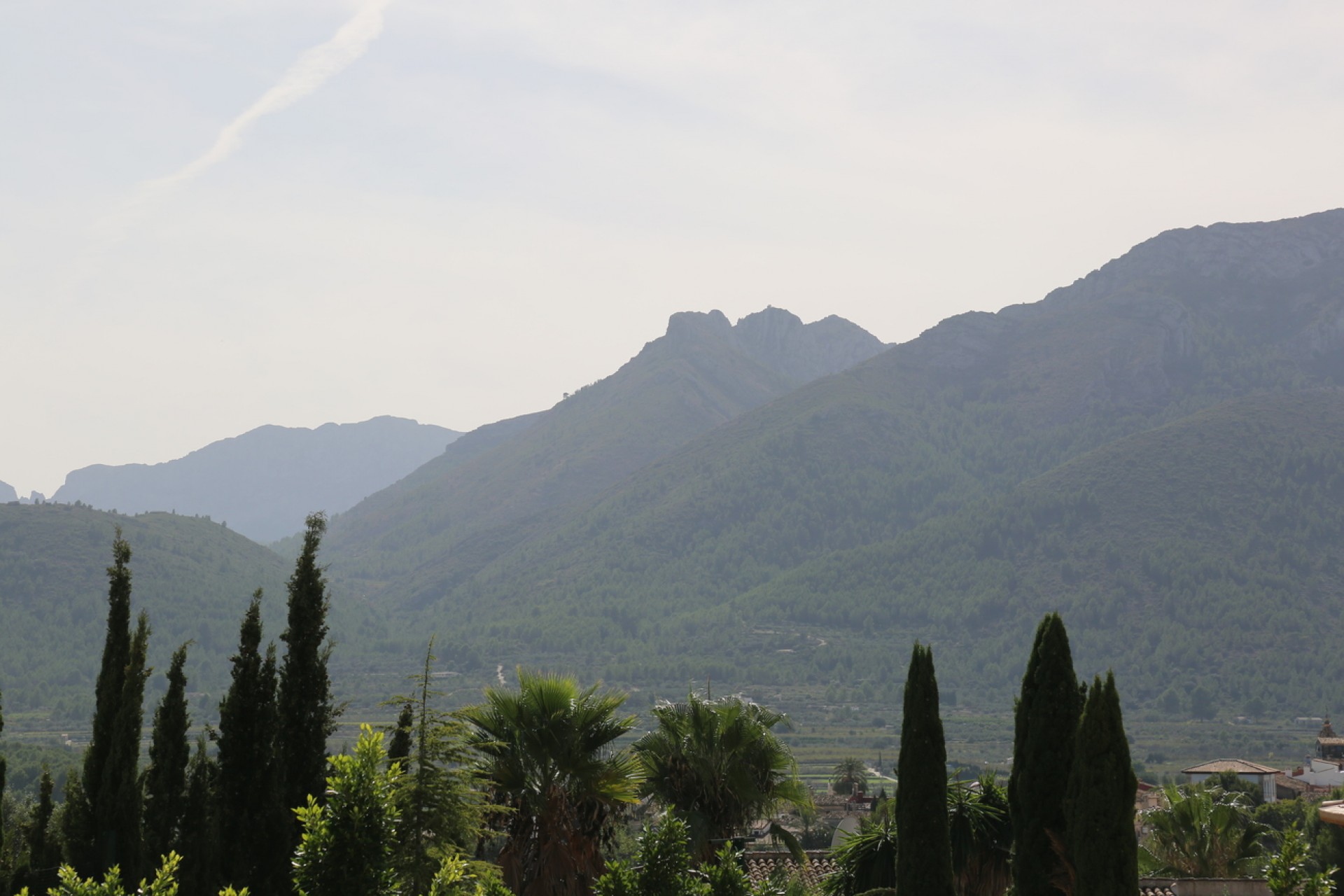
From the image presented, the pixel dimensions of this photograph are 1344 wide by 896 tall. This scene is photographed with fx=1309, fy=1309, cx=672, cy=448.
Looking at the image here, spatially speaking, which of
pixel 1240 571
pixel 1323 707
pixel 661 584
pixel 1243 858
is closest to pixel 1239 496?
pixel 1240 571

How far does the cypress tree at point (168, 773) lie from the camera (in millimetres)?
15375

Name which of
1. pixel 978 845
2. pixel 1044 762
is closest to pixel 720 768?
pixel 978 845

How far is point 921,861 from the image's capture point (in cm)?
1420

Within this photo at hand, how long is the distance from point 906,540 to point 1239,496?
44.7 m

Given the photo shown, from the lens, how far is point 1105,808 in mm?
11906

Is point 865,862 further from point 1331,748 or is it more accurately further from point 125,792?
point 1331,748

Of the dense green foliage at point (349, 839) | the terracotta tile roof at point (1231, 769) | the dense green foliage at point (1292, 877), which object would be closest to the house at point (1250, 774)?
the terracotta tile roof at point (1231, 769)

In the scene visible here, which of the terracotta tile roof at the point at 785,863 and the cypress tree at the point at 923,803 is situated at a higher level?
the cypress tree at the point at 923,803

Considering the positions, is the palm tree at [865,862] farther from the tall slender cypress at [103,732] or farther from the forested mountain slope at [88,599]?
the forested mountain slope at [88,599]

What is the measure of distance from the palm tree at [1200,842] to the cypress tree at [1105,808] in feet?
36.9

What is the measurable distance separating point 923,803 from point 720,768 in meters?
2.43

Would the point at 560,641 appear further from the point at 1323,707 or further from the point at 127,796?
the point at 127,796

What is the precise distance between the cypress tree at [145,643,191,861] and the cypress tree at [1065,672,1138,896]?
33.1 ft

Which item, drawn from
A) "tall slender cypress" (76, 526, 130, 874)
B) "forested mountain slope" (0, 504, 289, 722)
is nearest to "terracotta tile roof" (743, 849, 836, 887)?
"tall slender cypress" (76, 526, 130, 874)
